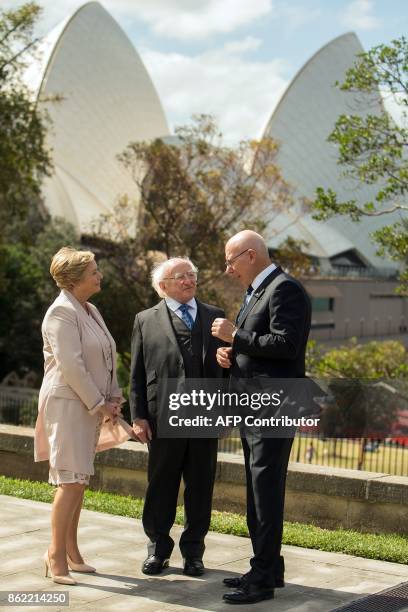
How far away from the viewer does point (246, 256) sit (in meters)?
4.39

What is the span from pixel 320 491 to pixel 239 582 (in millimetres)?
1709

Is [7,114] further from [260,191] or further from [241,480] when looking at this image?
[241,480]

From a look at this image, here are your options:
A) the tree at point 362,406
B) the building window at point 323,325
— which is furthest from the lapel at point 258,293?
the building window at point 323,325

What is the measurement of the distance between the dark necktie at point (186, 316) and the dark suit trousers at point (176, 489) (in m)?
0.57

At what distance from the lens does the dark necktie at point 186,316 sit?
4.80m

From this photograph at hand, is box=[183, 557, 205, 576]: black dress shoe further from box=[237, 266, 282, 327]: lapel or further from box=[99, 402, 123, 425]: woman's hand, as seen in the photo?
box=[237, 266, 282, 327]: lapel

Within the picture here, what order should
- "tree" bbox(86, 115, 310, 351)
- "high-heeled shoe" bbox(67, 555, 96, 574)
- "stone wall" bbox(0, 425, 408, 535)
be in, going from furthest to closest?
"tree" bbox(86, 115, 310, 351)
"stone wall" bbox(0, 425, 408, 535)
"high-heeled shoe" bbox(67, 555, 96, 574)

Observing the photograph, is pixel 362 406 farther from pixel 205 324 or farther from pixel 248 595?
pixel 248 595

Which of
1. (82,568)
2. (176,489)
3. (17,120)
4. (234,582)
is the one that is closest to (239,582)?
(234,582)

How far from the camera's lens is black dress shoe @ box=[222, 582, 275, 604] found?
Answer: 419 centimetres

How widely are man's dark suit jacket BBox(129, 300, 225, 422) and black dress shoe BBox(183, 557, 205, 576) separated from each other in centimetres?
70

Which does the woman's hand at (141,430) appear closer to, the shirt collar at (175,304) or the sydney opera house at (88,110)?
the shirt collar at (175,304)

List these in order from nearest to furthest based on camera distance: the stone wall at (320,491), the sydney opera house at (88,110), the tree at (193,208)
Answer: the stone wall at (320,491)
the tree at (193,208)
the sydney opera house at (88,110)

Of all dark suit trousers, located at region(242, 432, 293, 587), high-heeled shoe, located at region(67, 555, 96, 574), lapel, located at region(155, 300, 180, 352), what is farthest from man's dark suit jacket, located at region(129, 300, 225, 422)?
high-heeled shoe, located at region(67, 555, 96, 574)
